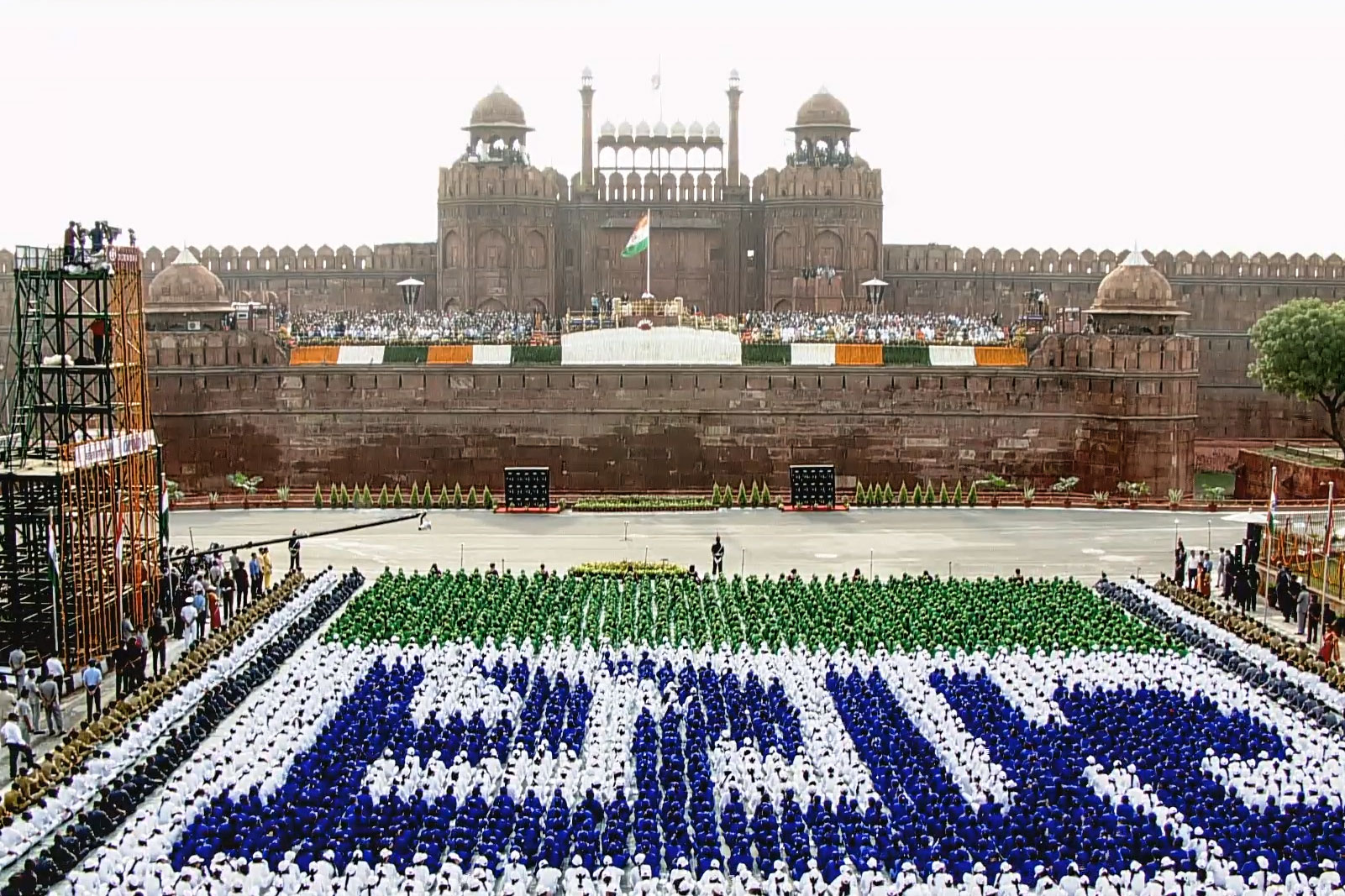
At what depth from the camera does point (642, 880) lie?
21375 mm

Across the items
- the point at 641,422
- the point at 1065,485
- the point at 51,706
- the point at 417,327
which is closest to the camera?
the point at 51,706

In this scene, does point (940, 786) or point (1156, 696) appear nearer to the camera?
point (940, 786)

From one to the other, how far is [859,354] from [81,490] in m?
34.7

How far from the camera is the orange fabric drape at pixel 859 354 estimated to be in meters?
62.2

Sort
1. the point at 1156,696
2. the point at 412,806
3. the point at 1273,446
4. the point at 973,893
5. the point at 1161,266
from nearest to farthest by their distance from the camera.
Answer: the point at 973,893 < the point at 412,806 < the point at 1156,696 < the point at 1273,446 < the point at 1161,266

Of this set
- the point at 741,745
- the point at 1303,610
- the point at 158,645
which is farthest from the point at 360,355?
the point at 741,745

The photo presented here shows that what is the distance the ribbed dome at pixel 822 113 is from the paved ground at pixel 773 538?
2360 cm

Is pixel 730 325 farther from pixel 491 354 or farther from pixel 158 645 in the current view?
pixel 158 645

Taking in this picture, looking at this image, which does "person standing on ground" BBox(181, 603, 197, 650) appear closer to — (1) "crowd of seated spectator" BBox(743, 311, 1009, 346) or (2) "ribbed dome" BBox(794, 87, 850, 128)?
(1) "crowd of seated spectator" BBox(743, 311, 1009, 346)

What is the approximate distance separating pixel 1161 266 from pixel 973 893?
5900cm

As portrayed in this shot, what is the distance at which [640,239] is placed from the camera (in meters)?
68.1

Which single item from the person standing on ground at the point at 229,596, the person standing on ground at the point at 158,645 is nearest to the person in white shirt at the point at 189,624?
the person standing on ground at the point at 158,645

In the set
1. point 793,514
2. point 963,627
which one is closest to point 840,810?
point 963,627

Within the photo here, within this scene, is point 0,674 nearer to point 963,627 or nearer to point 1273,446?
point 963,627
